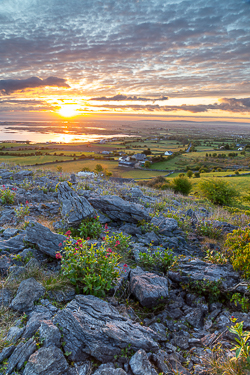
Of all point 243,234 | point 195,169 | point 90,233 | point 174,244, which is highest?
point 243,234

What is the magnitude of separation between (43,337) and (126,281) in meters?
2.65

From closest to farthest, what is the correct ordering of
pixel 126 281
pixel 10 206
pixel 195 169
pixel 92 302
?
pixel 92 302
pixel 126 281
pixel 10 206
pixel 195 169

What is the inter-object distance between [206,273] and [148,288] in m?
2.09

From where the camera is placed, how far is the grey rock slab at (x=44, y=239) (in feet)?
21.6

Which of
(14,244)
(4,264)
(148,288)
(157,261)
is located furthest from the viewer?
(157,261)

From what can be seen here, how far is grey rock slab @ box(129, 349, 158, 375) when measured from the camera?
3.65m

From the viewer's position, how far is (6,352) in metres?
3.65

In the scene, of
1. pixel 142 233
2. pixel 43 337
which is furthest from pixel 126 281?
pixel 142 233

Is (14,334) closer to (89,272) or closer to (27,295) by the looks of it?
(27,295)

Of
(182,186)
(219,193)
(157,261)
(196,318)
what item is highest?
(157,261)

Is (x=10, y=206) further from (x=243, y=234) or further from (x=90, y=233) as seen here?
(x=243, y=234)

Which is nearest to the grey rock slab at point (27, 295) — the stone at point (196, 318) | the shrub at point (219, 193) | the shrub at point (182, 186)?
the stone at point (196, 318)

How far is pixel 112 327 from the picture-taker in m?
4.20

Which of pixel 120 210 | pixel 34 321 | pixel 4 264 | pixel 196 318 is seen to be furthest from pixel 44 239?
pixel 196 318
